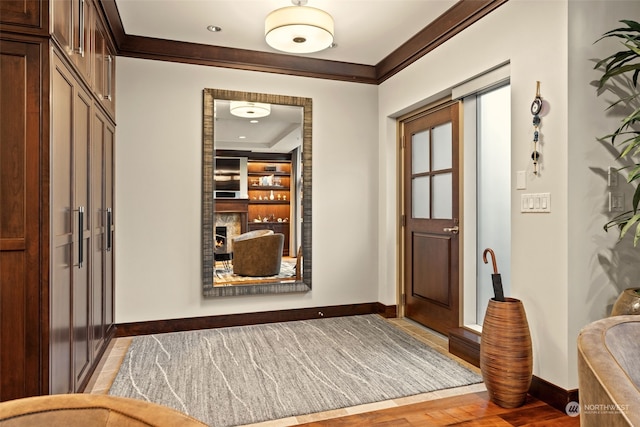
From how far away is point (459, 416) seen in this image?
215 centimetres

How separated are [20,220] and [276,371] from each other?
69.8 inches

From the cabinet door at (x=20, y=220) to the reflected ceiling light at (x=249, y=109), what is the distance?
2221 mm

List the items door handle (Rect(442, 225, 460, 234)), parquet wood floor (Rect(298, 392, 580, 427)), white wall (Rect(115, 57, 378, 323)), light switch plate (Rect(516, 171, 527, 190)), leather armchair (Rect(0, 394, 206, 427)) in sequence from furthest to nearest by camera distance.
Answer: white wall (Rect(115, 57, 378, 323))
door handle (Rect(442, 225, 460, 234))
light switch plate (Rect(516, 171, 527, 190))
parquet wood floor (Rect(298, 392, 580, 427))
leather armchair (Rect(0, 394, 206, 427))

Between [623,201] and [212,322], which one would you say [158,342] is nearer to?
[212,322]

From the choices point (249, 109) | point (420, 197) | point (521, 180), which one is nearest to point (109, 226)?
point (249, 109)

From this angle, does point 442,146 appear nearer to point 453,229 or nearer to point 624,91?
point 453,229

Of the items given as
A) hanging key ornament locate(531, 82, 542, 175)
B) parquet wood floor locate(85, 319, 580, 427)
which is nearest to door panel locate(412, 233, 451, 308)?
parquet wood floor locate(85, 319, 580, 427)

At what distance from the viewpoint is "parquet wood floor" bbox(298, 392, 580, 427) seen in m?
2.07

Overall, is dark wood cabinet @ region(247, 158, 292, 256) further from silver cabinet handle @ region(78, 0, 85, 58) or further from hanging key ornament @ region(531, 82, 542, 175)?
hanging key ornament @ region(531, 82, 542, 175)

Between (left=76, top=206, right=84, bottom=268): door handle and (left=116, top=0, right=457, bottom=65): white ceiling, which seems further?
(left=116, top=0, right=457, bottom=65): white ceiling

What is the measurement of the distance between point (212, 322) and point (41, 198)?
2350 mm

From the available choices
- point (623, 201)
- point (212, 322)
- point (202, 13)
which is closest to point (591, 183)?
point (623, 201)

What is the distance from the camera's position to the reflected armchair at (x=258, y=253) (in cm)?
392

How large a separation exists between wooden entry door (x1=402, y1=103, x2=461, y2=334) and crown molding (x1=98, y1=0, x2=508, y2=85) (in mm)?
579
